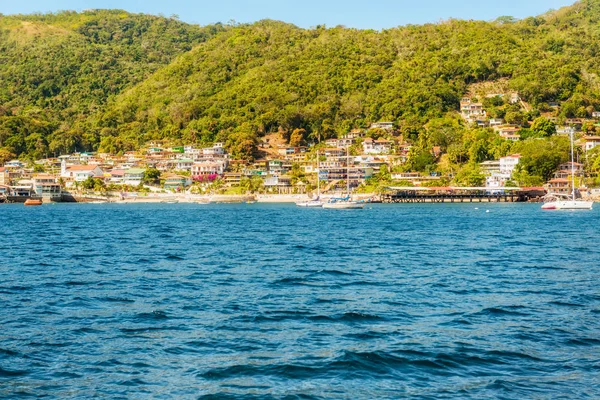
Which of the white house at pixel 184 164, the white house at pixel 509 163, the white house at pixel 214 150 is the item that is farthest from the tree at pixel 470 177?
the white house at pixel 184 164

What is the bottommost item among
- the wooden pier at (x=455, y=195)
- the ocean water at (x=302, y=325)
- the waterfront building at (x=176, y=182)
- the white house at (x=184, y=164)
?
the ocean water at (x=302, y=325)

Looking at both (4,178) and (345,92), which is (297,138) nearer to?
(345,92)

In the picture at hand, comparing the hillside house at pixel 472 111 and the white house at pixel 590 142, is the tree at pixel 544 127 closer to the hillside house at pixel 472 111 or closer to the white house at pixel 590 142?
the white house at pixel 590 142

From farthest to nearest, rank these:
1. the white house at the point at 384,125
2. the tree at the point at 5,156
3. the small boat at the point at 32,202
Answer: the tree at the point at 5,156 → the white house at the point at 384,125 → the small boat at the point at 32,202

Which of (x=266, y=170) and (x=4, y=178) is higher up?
(x=266, y=170)

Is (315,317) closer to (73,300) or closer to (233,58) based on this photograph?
(73,300)

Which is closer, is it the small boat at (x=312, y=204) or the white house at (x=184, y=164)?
the small boat at (x=312, y=204)

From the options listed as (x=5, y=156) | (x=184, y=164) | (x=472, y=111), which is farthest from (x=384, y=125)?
(x=5, y=156)
